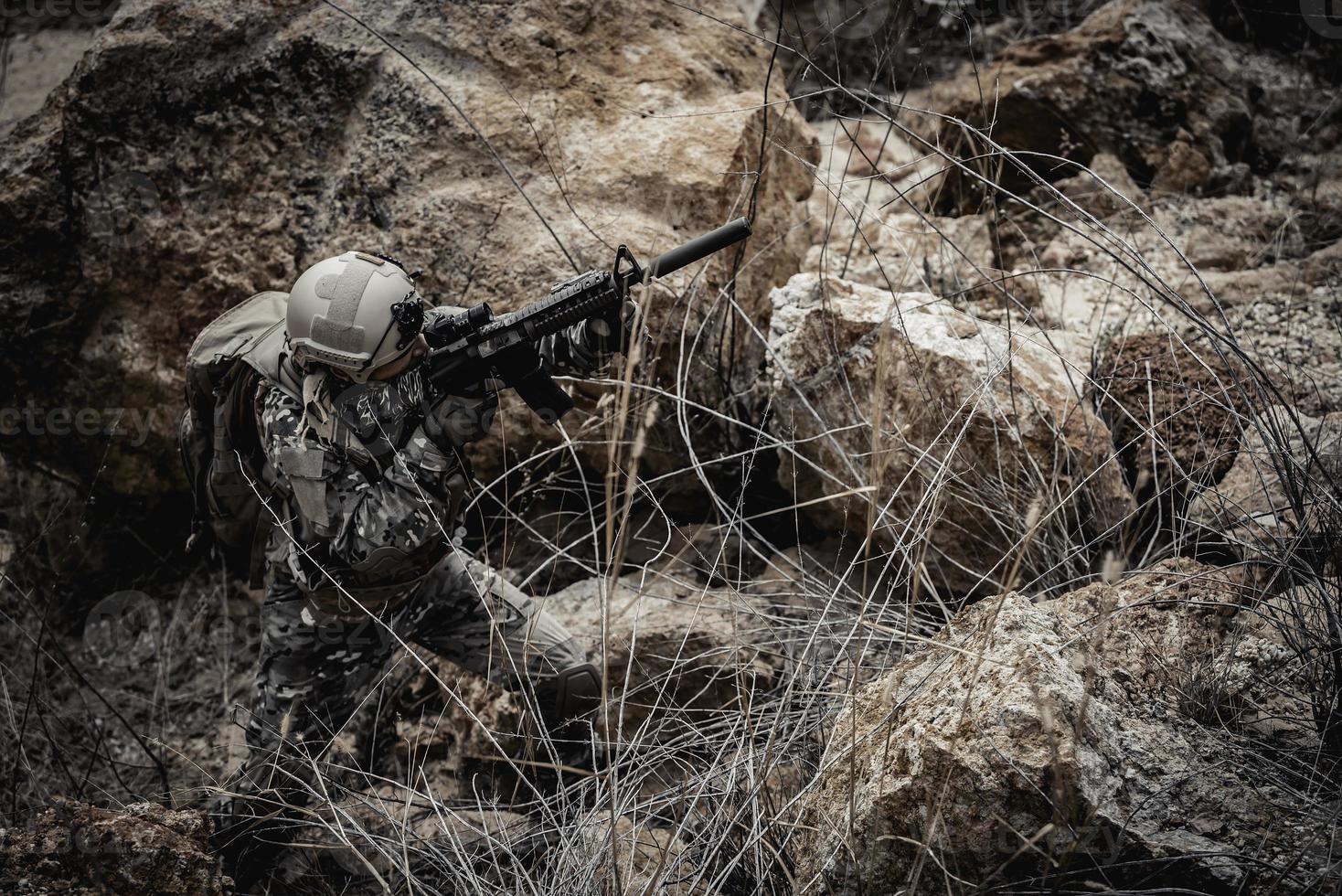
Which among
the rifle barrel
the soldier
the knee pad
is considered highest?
the rifle barrel

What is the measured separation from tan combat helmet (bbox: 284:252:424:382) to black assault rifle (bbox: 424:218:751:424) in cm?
12

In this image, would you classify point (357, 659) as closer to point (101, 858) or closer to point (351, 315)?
point (101, 858)

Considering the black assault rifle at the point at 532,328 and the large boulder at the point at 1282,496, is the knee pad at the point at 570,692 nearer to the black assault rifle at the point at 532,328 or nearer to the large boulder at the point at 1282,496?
the black assault rifle at the point at 532,328

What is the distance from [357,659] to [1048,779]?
1939 millimetres

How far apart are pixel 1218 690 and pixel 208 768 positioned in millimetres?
3261

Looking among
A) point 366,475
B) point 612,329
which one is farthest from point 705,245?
point 366,475

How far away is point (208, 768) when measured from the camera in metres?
3.44

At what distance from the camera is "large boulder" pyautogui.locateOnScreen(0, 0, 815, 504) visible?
3.33 metres

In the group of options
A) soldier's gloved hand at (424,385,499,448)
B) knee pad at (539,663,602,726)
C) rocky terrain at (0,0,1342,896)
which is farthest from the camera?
knee pad at (539,663,602,726)

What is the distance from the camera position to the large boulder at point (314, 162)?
10.9 ft

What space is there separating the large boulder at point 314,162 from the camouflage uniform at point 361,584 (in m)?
0.73

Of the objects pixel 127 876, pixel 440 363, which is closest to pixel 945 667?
pixel 440 363

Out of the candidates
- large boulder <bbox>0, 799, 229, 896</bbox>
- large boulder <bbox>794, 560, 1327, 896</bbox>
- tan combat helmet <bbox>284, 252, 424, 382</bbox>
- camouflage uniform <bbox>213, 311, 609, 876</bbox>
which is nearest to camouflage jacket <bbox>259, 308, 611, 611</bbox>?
camouflage uniform <bbox>213, 311, 609, 876</bbox>

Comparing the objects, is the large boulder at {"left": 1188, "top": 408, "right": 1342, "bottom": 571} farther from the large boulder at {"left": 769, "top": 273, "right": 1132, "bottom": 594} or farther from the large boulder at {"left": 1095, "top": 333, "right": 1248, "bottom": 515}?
the large boulder at {"left": 769, "top": 273, "right": 1132, "bottom": 594}
